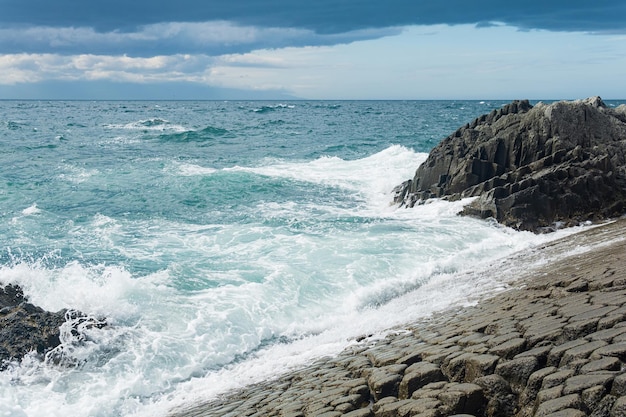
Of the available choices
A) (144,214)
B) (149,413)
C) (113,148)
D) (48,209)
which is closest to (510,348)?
(149,413)

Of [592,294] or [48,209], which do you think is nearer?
[592,294]

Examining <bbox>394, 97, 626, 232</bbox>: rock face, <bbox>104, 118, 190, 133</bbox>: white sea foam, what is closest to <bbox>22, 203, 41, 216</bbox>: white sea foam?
<bbox>394, 97, 626, 232</bbox>: rock face

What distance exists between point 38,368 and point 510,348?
7315mm

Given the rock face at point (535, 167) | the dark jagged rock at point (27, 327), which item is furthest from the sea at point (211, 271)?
the rock face at point (535, 167)

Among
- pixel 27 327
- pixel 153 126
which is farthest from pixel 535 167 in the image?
pixel 153 126

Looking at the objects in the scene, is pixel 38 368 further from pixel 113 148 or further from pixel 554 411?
pixel 113 148

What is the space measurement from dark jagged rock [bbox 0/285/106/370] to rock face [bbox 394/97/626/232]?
11.6m

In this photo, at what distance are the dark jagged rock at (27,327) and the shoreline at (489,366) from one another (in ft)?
9.86

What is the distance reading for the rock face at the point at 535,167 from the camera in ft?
54.3

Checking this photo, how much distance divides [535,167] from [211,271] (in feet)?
33.3

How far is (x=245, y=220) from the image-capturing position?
19.1 m

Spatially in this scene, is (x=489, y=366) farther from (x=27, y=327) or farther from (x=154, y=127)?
(x=154, y=127)

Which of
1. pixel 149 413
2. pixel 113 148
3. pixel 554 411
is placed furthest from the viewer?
pixel 113 148

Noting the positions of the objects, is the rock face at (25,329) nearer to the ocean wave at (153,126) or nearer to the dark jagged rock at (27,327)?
the dark jagged rock at (27,327)
